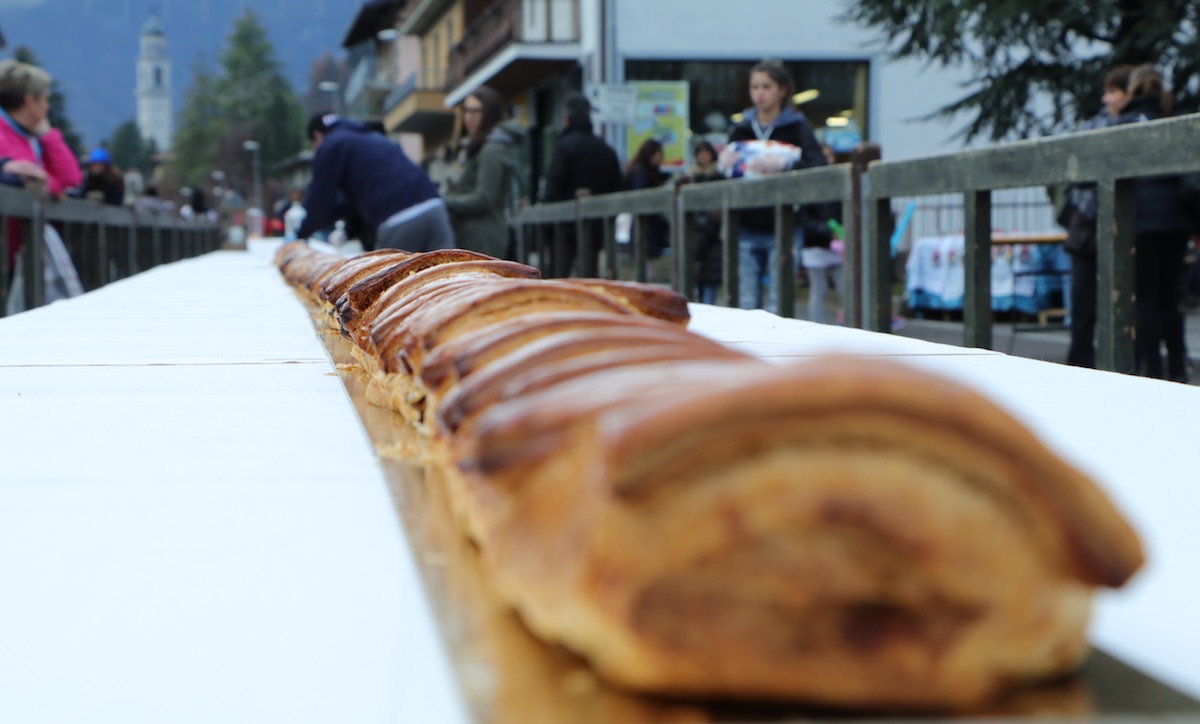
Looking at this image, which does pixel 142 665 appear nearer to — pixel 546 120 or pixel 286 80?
pixel 546 120

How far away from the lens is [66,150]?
8.16 metres

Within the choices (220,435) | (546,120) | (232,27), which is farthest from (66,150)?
(232,27)

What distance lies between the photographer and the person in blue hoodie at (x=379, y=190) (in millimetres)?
6895

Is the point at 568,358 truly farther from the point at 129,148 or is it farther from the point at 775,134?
the point at 129,148

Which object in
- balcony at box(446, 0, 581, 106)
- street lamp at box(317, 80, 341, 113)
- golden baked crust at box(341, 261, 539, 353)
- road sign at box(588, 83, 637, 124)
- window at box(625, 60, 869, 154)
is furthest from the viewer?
street lamp at box(317, 80, 341, 113)

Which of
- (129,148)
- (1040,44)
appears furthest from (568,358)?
(129,148)

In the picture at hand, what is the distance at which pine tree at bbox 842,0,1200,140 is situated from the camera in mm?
11938

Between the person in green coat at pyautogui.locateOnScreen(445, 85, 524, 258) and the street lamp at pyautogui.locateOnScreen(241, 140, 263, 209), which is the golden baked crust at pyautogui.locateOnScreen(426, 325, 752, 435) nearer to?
the person in green coat at pyautogui.locateOnScreen(445, 85, 524, 258)

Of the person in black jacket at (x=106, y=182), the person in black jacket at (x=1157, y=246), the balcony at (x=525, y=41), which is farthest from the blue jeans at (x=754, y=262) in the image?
the balcony at (x=525, y=41)

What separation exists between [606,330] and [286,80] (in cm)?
10793

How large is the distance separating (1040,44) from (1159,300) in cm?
802

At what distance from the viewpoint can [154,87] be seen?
195 m

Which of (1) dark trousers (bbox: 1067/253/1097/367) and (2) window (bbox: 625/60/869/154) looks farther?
(2) window (bbox: 625/60/869/154)

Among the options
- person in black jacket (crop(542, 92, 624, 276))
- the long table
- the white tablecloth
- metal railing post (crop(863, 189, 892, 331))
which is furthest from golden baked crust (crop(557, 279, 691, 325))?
the white tablecloth
